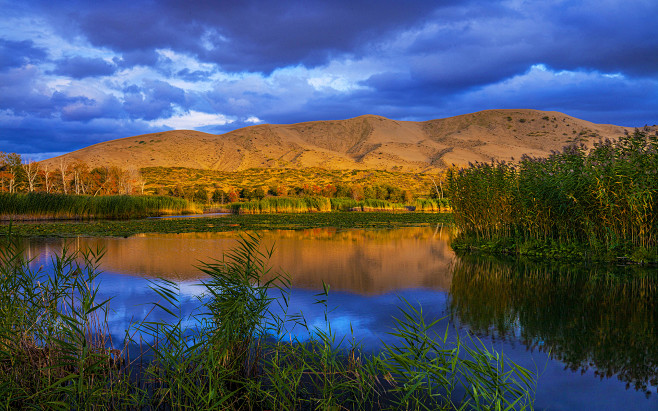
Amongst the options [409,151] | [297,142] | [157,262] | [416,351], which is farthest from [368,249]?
[297,142]

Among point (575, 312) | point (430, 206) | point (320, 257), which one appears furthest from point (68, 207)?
point (430, 206)

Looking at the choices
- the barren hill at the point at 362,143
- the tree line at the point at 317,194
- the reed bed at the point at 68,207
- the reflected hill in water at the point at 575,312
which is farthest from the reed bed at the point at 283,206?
the barren hill at the point at 362,143

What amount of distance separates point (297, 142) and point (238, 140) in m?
15.5

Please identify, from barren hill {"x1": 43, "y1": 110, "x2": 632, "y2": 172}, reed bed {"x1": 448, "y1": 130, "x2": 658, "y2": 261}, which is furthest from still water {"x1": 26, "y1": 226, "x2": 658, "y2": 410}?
barren hill {"x1": 43, "y1": 110, "x2": 632, "y2": 172}

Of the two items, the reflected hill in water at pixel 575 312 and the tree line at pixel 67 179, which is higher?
the tree line at pixel 67 179

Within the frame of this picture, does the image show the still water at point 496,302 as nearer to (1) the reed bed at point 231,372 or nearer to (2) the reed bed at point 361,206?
(1) the reed bed at point 231,372

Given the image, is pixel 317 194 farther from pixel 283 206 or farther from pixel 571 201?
pixel 571 201

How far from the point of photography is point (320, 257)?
1076cm

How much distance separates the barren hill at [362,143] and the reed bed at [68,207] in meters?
57.8

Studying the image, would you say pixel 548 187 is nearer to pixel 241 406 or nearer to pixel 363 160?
pixel 241 406

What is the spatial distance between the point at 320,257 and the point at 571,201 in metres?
6.37

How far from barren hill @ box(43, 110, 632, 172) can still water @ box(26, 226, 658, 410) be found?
73259 mm

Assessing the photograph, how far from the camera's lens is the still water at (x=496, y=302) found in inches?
151

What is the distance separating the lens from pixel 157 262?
387 inches
